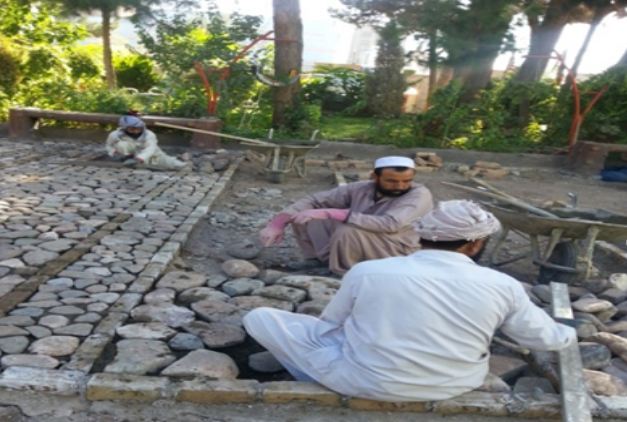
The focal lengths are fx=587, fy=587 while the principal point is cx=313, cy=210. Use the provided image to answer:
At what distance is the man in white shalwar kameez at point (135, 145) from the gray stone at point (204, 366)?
666cm

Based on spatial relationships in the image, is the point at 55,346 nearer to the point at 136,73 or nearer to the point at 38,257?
the point at 38,257

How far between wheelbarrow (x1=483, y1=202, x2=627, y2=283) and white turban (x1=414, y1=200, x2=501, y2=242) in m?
2.39

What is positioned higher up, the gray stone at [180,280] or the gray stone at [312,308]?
the gray stone at [312,308]

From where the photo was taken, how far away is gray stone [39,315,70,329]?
11.0ft

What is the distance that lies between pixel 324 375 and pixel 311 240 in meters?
2.33

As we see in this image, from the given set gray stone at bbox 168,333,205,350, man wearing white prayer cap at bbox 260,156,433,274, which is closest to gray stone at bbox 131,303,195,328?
gray stone at bbox 168,333,205,350

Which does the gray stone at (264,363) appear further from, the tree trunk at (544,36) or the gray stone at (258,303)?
the tree trunk at (544,36)

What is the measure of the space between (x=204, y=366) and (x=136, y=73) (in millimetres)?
19843

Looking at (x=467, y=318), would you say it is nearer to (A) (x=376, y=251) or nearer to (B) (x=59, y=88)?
(A) (x=376, y=251)

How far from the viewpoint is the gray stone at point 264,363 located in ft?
10.4

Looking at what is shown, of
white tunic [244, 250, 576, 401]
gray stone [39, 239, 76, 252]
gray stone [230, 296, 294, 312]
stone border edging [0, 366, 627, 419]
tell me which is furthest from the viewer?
gray stone [39, 239, 76, 252]

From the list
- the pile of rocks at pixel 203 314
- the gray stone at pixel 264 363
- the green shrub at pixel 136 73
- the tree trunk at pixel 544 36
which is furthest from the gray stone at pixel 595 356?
the green shrub at pixel 136 73

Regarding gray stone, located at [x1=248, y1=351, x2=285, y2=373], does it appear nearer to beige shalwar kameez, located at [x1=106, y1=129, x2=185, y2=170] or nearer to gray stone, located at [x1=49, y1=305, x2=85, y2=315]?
gray stone, located at [x1=49, y1=305, x2=85, y2=315]

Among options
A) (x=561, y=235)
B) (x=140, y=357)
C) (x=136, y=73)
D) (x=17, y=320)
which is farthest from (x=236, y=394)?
(x=136, y=73)
